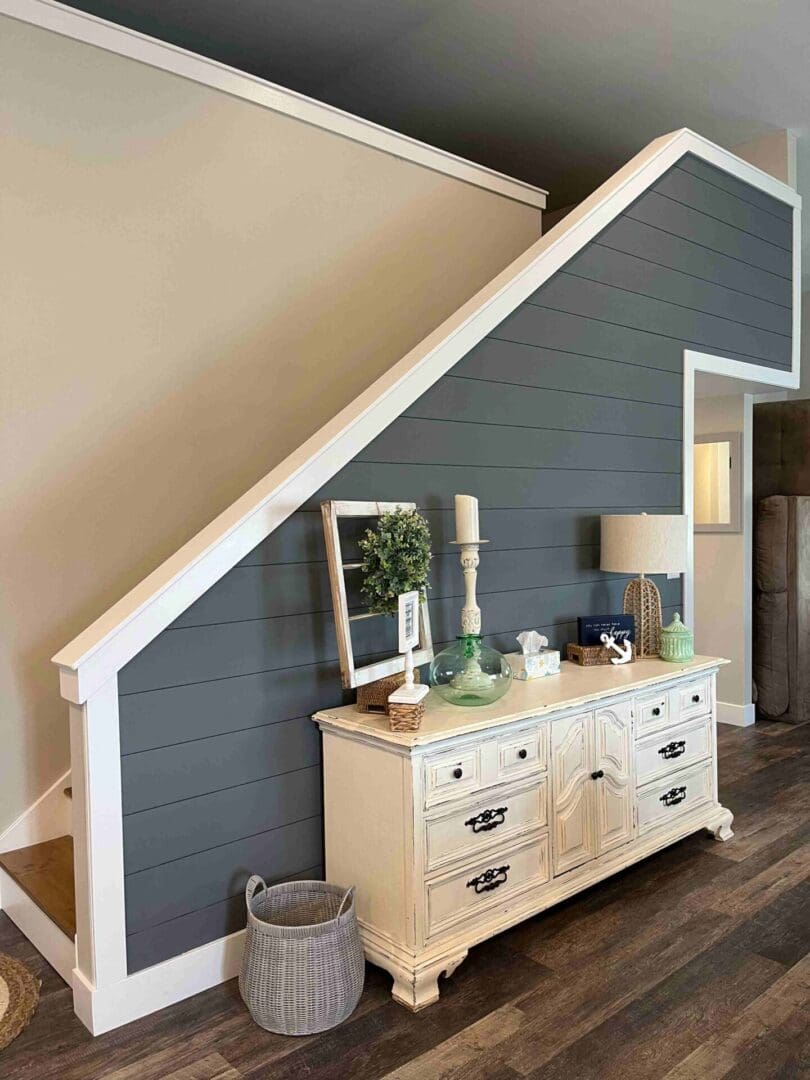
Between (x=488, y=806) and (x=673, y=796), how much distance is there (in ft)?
3.34

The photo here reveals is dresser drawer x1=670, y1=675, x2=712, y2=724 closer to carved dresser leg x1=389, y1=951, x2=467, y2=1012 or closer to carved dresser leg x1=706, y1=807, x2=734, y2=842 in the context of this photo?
carved dresser leg x1=706, y1=807, x2=734, y2=842

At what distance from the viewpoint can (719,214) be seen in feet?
12.9

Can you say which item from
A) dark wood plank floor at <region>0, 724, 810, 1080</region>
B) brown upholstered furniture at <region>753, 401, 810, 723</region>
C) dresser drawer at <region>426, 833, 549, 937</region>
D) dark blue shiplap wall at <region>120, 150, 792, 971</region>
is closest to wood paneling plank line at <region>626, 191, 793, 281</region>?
dark blue shiplap wall at <region>120, 150, 792, 971</region>

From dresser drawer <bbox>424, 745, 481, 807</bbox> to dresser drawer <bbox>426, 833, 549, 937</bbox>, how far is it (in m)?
0.22

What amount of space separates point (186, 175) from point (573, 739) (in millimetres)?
2432

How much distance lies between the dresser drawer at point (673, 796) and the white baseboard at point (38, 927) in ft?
6.06

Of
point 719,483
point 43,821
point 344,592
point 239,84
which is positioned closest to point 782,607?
point 719,483

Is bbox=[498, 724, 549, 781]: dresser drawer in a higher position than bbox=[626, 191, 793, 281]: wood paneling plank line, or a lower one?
lower

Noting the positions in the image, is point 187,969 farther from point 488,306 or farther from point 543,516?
point 488,306

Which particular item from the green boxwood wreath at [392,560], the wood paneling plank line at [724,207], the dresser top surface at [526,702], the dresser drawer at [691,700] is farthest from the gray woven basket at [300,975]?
the wood paneling plank line at [724,207]

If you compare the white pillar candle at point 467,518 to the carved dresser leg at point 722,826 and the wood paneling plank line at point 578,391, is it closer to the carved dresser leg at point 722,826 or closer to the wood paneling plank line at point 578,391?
the wood paneling plank line at point 578,391

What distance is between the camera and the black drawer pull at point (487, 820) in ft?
7.86

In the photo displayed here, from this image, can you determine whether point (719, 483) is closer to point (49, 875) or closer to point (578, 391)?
point (578, 391)

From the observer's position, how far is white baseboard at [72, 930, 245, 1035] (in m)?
2.11
